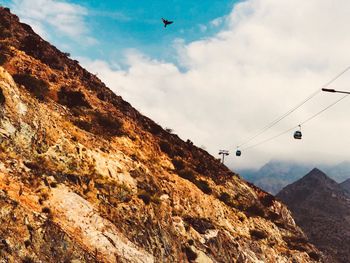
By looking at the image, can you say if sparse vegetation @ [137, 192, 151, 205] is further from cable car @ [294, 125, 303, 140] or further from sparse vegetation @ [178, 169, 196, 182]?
cable car @ [294, 125, 303, 140]

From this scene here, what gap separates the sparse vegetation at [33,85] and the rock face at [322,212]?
88.7 m

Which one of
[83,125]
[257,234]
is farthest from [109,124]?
[257,234]

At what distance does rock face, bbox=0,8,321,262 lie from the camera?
80.7 ft

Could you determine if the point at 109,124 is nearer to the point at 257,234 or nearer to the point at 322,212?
the point at 257,234

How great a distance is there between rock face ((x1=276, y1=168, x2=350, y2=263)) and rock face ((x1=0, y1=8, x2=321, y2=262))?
65.8m

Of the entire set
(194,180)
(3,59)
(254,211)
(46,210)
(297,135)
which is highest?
(3,59)

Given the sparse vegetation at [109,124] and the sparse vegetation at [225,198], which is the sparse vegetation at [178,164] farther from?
the sparse vegetation at [109,124]

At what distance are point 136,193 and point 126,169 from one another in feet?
11.4

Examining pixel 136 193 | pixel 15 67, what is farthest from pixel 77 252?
pixel 15 67

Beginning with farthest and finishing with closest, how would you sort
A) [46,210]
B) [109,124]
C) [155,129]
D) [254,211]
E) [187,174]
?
1. [155,129]
2. [254,211]
3. [187,174]
4. [109,124]
5. [46,210]

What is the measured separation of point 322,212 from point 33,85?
14462 centimetres

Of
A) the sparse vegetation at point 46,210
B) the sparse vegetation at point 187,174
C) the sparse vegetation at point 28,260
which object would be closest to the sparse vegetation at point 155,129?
the sparse vegetation at point 187,174

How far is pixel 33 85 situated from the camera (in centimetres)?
4059

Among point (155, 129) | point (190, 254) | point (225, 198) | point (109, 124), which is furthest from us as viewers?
point (155, 129)
